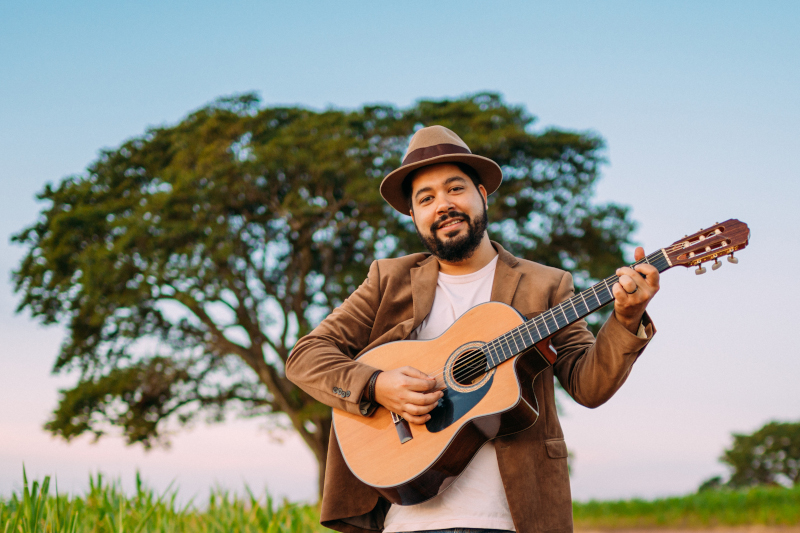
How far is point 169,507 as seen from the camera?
444 cm

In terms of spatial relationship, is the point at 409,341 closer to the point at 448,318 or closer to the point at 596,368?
the point at 448,318

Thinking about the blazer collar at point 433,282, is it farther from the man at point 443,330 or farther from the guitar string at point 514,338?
the guitar string at point 514,338

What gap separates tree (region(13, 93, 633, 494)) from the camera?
1223cm

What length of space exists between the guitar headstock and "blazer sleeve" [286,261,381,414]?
3.53ft

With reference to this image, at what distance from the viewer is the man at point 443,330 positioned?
6.82 feet

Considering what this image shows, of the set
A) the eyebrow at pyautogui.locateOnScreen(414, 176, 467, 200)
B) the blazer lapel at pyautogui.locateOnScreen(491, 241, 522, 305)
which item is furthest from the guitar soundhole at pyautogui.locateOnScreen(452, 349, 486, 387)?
the eyebrow at pyautogui.locateOnScreen(414, 176, 467, 200)

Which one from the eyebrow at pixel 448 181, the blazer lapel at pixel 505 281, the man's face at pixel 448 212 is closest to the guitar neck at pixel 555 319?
the blazer lapel at pixel 505 281

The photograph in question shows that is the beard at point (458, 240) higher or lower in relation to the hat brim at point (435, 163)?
lower

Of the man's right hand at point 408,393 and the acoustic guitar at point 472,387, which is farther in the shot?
the man's right hand at point 408,393

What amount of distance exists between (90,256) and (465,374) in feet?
38.3

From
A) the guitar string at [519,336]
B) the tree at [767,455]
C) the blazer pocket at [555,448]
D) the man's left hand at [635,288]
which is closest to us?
the man's left hand at [635,288]

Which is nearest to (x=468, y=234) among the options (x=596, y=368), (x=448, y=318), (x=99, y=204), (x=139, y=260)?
(x=448, y=318)

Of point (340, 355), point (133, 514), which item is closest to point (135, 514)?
point (133, 514)

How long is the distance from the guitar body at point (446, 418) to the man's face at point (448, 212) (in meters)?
0.26
